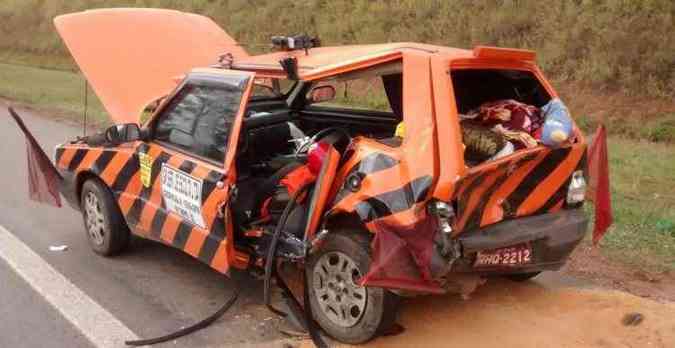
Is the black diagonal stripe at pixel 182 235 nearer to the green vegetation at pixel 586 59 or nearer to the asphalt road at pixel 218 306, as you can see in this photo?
the asphalt road at pixel 218 306

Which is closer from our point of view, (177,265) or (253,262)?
(253,262)

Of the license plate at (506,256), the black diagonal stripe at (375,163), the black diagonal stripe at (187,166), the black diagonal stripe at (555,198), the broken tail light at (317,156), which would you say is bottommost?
the license plate at (506,256)

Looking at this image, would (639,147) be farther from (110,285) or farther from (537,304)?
(110,285)

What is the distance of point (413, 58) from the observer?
3924 mm

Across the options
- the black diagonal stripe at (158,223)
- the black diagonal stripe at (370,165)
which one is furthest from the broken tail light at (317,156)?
the black diagonal stripe at (158,223)

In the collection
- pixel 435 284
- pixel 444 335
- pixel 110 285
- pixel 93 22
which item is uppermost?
pixel 93 22

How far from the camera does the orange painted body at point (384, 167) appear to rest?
12.1 feet

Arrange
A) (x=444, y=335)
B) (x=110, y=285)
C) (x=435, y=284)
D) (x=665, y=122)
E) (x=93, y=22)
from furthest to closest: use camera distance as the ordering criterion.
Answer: (x=665, y=122)
(x=93, y=22)
(x=110, y=285)
(x=444, y=335)
(x=435, y=284)

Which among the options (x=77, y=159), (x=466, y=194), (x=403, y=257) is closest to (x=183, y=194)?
(x=77, y=159)

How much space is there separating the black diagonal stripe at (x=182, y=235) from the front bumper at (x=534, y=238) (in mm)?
1949

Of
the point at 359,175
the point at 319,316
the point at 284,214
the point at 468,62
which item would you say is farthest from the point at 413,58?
the point at 319,316

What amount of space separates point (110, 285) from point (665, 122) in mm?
9636

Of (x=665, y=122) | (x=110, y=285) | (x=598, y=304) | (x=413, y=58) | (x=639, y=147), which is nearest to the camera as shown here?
(x=413, y=58)

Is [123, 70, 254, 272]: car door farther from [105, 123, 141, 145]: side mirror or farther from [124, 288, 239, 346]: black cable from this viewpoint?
[124, 288, 239, 346]: black cable
